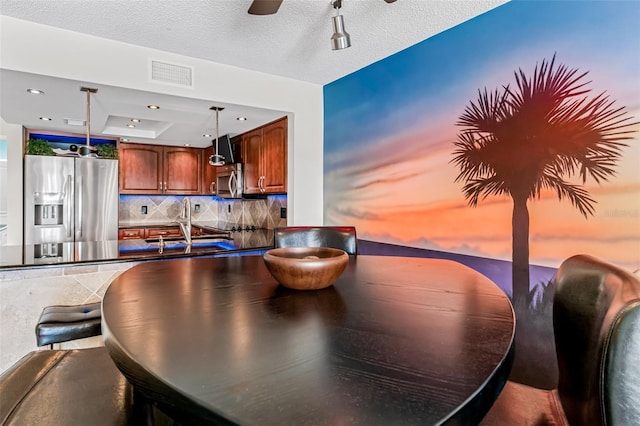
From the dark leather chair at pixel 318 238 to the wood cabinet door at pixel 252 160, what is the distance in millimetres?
1927

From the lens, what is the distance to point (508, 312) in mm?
880

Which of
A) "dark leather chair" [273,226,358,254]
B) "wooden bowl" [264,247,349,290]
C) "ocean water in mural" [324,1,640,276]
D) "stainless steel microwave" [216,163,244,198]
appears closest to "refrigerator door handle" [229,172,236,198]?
"stainless steel microwave" [216,163,244,198]

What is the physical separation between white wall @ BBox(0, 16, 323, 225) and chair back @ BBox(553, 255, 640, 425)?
102 inches

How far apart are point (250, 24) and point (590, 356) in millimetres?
2370

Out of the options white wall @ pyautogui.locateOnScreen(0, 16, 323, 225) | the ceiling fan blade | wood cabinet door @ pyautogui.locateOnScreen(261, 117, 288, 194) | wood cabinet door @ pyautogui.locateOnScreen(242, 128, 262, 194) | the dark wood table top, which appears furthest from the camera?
wood cabinet door @ pyautogui.locateOnScreen(242, 128, 262, 194)

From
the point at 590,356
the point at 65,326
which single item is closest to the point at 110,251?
the point at 65,326

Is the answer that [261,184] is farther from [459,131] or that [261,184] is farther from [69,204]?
[69,204]

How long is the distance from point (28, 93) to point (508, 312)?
3.56 m

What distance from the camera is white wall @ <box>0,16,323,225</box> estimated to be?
→ 2137mm

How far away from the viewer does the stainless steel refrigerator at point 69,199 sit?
4023 mm

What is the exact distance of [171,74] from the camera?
103 inches

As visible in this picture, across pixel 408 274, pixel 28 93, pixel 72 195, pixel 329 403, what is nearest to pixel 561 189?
pixel 408 274

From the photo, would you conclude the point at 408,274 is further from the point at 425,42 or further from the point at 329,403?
the point at 425,42

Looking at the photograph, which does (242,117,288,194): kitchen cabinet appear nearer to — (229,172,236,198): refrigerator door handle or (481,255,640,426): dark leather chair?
(229,172,236,198): refrigerator door handle
